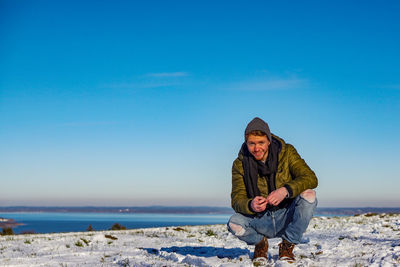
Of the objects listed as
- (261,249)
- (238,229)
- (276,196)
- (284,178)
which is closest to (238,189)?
(238,229)

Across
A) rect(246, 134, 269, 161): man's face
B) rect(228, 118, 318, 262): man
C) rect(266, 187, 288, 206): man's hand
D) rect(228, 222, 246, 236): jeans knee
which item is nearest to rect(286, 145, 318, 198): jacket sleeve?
rect(228, 118, 318, 262): man

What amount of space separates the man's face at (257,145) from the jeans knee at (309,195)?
799 mm

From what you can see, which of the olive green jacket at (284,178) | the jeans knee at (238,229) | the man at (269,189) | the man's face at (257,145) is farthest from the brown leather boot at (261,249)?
the man's face at (257,145)

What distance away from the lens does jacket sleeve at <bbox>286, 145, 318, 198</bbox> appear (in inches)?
231

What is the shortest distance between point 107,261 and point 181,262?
1515 millimetres

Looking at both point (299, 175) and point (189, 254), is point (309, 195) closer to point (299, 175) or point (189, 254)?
point (299, 175)

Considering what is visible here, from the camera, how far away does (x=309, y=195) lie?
5.92 meters

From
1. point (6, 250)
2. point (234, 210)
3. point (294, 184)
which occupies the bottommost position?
point (6, 250)

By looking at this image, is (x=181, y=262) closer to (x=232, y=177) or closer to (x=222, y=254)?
(x=222, y=254)

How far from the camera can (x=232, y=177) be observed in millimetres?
6633

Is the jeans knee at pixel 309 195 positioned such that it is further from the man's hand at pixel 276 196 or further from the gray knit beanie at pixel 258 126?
the gray knit beanie at pixel 258 126

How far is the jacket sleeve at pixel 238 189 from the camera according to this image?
631 cm

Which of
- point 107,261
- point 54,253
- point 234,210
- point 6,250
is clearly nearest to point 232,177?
point 234,210

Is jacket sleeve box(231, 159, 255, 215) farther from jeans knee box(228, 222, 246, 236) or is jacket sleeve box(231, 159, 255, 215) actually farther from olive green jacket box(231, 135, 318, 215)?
jeans knee box(228, 222, 246, 236)
